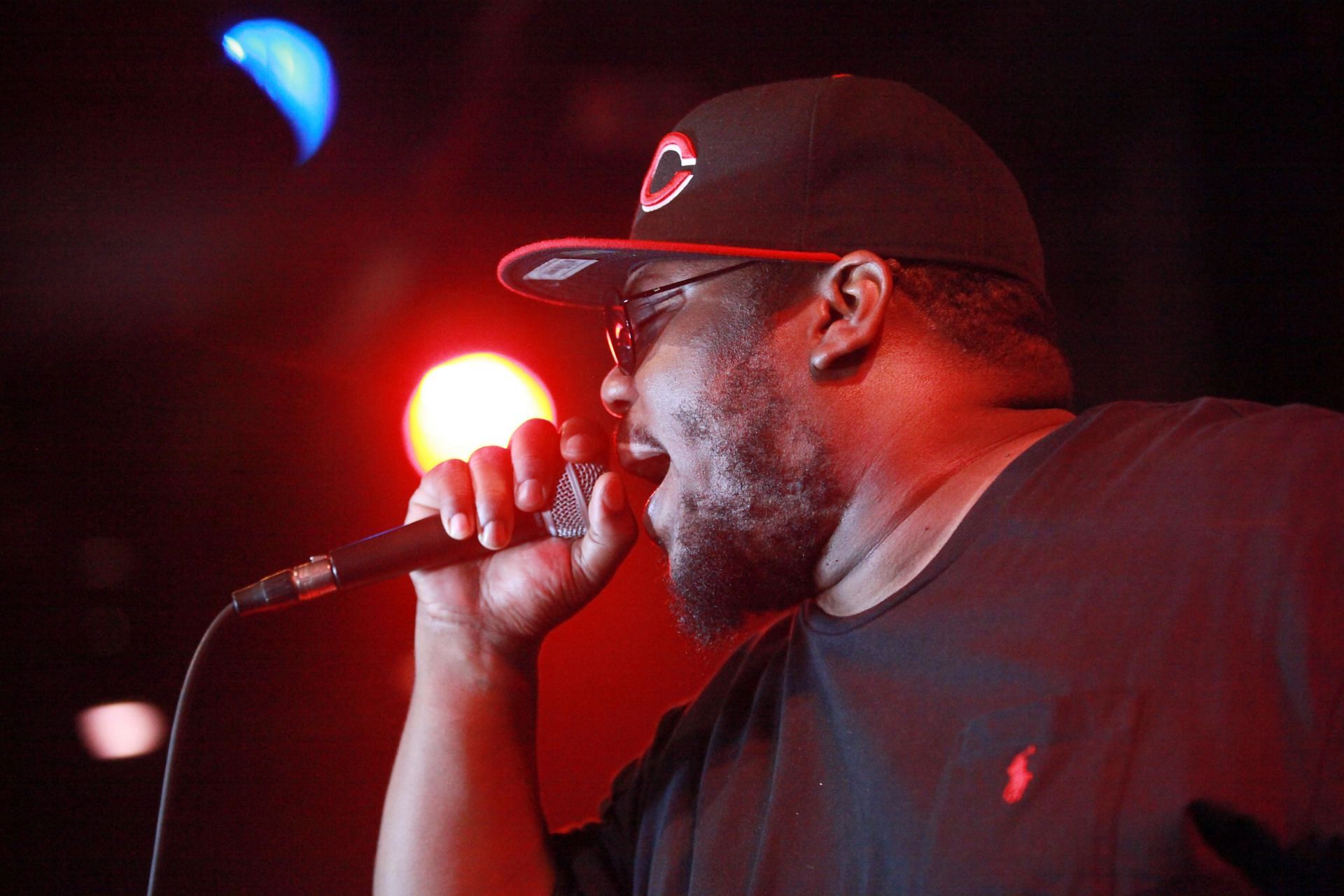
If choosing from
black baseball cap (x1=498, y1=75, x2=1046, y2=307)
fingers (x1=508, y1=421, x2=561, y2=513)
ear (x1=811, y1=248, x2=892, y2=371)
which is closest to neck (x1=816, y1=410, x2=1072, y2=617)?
ear (x1=811, y1=248, x2=892, y2=371)

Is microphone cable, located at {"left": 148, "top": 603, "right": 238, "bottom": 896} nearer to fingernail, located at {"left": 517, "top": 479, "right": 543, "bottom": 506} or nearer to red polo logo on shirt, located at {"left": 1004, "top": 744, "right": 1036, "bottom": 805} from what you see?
fingernail, located at {"left": 517, "top": 479, "right": 543, "bottom": 506}

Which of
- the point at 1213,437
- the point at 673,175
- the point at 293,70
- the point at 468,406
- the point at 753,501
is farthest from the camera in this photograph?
the point at 468,406

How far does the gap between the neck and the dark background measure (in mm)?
1057

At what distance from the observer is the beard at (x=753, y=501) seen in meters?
1.43

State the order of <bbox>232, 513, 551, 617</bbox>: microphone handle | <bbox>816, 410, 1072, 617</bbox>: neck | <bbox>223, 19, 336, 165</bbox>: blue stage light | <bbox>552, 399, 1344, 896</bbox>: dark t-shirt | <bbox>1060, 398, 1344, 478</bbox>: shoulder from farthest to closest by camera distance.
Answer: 1. <bbox>223, 19, 336, 165</bbox>: blue stage light
2. <bbox>232, 513, 551, 617</bbox>: microphone handle
3. <bbox>816, 410, 1072, 617</bbox>: neck
4. <bbox>1060, 398, 1344, 478</bbox>: shoulder
5. <bbox>552, 399, 1344, 896</bbox>: dark t-shirt

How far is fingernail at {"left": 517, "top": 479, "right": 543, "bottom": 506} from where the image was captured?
1.61 meters

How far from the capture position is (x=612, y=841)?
1717mm

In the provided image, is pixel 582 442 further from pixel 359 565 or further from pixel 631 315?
pixel 359 565

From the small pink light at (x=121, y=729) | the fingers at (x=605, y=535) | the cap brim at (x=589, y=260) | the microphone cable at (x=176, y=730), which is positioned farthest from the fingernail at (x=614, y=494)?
the small pink light at (x=121, y=729)

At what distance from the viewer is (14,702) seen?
1.70 metres

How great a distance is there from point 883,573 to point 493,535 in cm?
66

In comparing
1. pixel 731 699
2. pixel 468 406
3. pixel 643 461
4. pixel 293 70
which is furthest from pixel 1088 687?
pixel 293 70

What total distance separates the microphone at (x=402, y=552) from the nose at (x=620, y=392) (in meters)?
0.11

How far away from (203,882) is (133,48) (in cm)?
165
